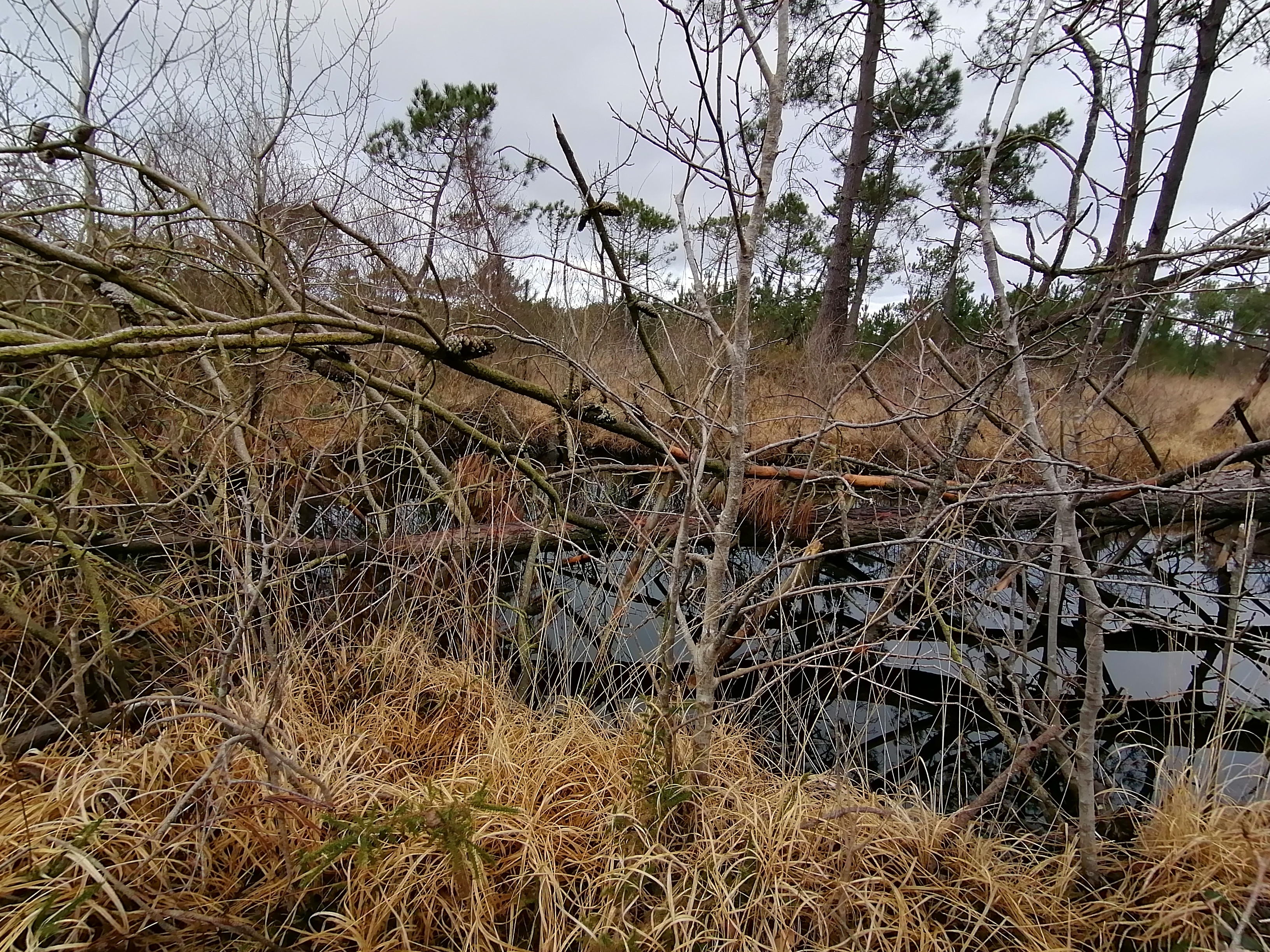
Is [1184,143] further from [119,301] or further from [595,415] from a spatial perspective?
[119,301]

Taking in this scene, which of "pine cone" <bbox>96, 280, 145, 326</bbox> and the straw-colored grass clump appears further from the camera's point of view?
"pine cone" <bbox>96, 280, 145, 326</bbox>

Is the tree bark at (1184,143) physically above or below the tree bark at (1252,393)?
above

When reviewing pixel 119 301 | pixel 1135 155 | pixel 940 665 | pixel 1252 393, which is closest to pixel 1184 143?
pixel 1252 393

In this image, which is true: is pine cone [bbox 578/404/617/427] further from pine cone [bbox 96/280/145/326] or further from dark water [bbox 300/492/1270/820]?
pine cone [bbox 96/280/145/326]

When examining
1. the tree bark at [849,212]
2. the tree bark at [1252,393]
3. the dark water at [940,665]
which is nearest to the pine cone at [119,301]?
the dark water at [940,665]

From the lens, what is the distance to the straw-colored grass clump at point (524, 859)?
5.10 ft

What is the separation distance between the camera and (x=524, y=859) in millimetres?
1730

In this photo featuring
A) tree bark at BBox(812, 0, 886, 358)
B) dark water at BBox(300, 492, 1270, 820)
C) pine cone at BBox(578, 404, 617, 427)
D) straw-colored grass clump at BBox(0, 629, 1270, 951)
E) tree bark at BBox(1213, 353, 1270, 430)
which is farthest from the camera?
tree bark at BBox(812, 0, 886, 358)

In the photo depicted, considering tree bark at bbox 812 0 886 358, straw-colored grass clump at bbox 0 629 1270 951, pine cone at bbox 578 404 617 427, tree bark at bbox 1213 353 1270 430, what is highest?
tree bark at bbox 812 0 886 358

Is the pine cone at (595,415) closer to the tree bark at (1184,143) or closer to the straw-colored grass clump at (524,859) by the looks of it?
the straw-colored grass clump at (524,859)

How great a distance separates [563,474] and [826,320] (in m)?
7.65

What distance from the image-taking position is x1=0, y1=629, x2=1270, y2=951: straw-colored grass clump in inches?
61.2

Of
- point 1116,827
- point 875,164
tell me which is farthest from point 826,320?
point 1116,827

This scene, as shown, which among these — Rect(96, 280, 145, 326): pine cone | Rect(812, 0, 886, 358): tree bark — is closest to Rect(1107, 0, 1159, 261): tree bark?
Rect(96, 280, 145, 326): pine cone
